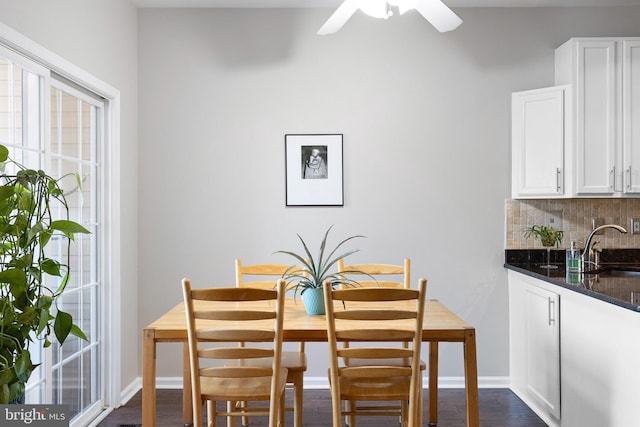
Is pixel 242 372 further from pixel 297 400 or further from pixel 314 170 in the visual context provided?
pixel 314 170

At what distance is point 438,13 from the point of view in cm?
273

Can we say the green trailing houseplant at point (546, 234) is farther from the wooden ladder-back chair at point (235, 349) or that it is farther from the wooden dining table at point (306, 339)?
the wooden ladder-back chair at point (235, 349)

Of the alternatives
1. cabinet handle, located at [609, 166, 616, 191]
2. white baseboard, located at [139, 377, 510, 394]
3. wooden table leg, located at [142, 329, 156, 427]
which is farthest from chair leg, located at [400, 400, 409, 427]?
cabinet handle, located at [609, 166, 616, 191]

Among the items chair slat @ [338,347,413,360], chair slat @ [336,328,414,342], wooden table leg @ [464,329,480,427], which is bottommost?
wooden table leg @ [464,329,480,427]

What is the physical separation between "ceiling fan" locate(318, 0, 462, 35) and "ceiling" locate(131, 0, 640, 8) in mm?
1247

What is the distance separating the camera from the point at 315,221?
4.23m

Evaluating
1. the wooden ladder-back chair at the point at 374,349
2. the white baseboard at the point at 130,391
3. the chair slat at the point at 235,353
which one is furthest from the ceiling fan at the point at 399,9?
the white baseboard at the point at 130,391

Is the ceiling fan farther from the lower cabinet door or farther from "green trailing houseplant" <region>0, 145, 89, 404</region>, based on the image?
the lower cabinet door

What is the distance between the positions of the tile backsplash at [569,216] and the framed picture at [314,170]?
1.23 m

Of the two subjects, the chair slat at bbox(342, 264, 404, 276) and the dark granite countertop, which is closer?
the dark granite countertop

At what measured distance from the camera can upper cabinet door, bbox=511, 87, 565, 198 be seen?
3885mm

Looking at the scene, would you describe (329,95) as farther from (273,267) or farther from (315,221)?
(273,267)

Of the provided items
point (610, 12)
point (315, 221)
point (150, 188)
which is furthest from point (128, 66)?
point (610, 12)

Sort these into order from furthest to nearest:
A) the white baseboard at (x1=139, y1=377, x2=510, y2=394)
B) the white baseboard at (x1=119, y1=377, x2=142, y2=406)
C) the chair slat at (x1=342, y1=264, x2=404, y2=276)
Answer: the white baseboard at (x1=139, y1=377, x2=510, y2=394)
the white baseboard at (x1=119, y1=377, x2=142, y2=406)
the chair slat at (x1=342, y1=264, x2=404, y2=276)
